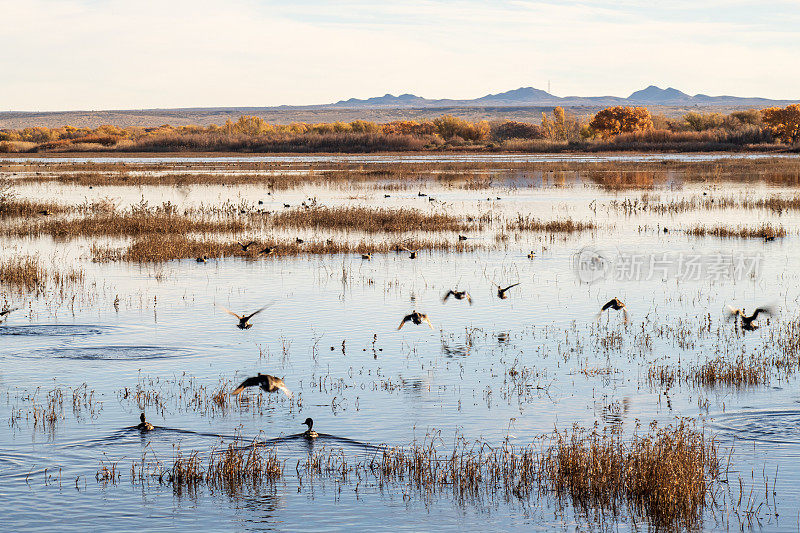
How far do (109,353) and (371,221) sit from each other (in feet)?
61.6

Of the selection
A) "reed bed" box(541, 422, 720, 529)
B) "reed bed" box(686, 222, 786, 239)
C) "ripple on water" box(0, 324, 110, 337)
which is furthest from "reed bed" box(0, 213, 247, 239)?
"reed bed" box(541, 422, 720, 529)

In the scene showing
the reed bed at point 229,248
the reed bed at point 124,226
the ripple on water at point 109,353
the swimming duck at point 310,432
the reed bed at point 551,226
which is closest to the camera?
the swimming duck at point 310,432

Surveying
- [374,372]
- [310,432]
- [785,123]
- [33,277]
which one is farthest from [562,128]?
[310,432]

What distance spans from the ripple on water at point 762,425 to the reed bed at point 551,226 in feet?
68.1

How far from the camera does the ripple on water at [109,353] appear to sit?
598 inches

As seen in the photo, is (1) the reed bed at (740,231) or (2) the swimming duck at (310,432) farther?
(1) the reed bed at (740,231)

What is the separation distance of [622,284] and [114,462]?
14.5 m

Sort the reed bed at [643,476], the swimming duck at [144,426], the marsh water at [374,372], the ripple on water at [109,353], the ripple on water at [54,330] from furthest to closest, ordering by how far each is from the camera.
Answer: the ripple on water at [54,330], the ripple on water at [109,353], the swimming duck at [144,426], the marsh water at [374,372], the reed bed at [643,476]

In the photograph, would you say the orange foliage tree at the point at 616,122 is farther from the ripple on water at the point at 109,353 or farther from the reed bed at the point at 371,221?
the ripple on water at the point at 109,353

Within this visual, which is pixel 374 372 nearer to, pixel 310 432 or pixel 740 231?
pixel 310 432

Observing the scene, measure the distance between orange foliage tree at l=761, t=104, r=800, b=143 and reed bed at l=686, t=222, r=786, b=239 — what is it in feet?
214

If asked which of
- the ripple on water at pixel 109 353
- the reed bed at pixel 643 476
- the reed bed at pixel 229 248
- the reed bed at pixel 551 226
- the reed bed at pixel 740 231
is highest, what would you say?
the reed bed at pixel 551 226

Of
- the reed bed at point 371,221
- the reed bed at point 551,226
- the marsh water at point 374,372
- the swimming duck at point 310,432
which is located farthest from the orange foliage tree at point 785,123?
the swimming duck at point 310,432

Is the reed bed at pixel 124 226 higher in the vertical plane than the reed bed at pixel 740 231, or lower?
higher
